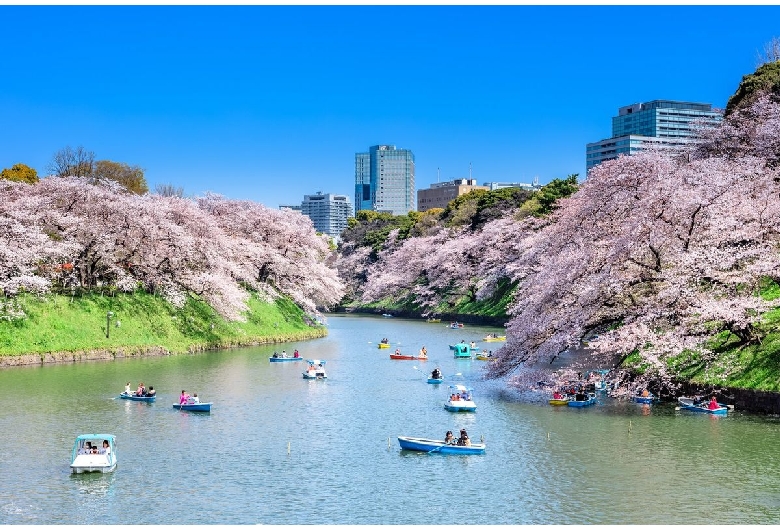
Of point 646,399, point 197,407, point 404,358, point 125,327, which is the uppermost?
point 125,327

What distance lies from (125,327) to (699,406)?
4013 centimetres

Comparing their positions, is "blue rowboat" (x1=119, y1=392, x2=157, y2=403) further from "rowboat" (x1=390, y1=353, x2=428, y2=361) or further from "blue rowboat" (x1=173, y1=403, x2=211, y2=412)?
"rowboat" (x1=390, y1=353, x2=428, y2=361)

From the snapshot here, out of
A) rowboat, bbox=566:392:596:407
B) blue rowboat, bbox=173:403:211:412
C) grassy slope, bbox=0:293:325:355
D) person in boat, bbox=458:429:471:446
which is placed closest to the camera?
person in boat, bbox=458:429:471:446

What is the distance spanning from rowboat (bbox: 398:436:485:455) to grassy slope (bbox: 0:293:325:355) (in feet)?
99.4

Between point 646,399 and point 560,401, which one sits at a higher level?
point 646,399

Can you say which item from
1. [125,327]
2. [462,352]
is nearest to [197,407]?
[125,327]

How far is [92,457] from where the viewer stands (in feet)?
90.5

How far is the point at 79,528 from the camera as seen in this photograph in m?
21.8

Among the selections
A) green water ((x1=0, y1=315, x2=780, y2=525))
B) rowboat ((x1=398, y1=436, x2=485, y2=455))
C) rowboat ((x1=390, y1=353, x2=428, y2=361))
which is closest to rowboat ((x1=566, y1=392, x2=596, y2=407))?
green water ((x1=0, y1=315, x2=780, y2=525))

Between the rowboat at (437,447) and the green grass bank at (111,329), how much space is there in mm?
30010

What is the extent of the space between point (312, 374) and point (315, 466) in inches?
862

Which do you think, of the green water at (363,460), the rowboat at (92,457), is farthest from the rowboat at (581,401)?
the rowboat at (92,457)

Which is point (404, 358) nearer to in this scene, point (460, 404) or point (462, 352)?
point (462, 352)

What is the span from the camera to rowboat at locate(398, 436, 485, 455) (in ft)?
101
